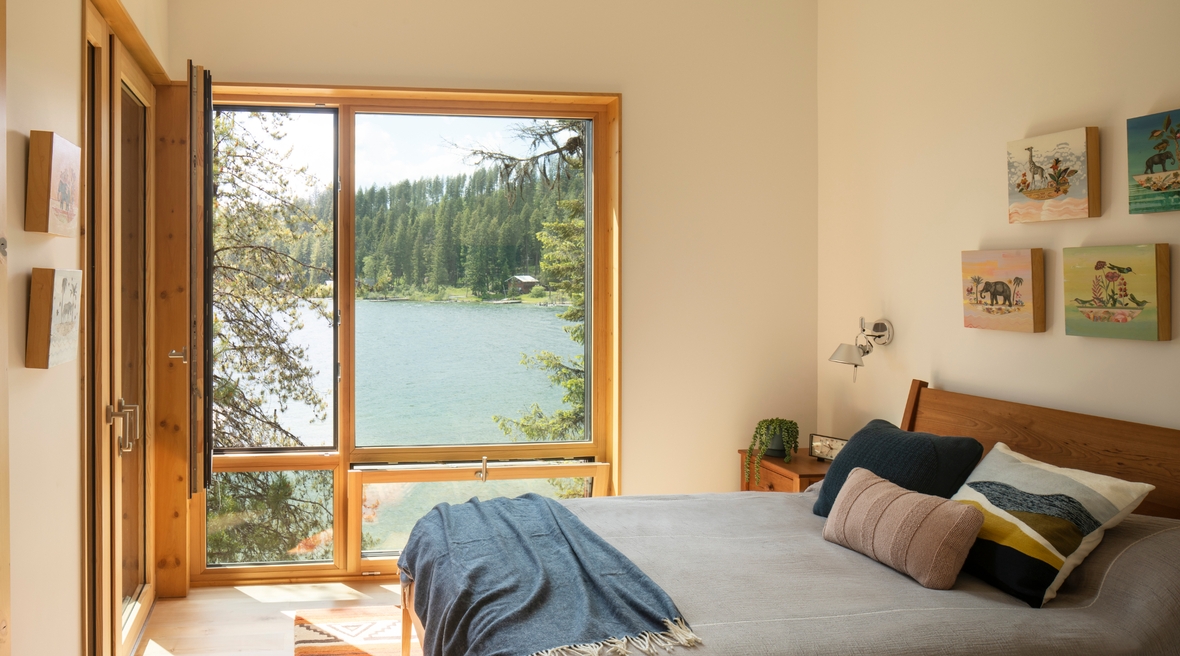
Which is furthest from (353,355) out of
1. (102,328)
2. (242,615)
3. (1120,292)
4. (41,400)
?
(1120,292)

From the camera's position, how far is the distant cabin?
158 inches

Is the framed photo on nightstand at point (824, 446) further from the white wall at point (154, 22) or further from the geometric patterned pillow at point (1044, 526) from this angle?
the white wall at point (154, 22)

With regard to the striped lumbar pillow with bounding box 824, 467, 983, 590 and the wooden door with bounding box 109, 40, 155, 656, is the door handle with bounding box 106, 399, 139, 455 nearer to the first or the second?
the wooden door with bounding box 109, 40, 155, 656

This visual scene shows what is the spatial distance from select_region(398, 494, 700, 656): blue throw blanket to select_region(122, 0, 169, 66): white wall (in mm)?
2053

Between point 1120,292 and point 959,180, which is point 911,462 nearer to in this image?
point 1120,292

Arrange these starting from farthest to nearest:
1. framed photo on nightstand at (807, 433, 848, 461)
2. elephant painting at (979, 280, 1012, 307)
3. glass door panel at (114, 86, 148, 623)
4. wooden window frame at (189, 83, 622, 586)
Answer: wooden window frame at (189, 83, 622, 586) → framed photo on nightstand at (807, 433, 848, 461) → glass door panel at (114, 86, 148, 623) → elephant painting at (979, 280, 1012, 307)

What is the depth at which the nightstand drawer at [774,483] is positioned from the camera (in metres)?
3.46

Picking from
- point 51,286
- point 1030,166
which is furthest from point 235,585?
point 1030,166

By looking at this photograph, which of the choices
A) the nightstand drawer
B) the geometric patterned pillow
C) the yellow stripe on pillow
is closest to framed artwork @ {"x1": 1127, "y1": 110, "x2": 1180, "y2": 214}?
the geometric patterned pillow

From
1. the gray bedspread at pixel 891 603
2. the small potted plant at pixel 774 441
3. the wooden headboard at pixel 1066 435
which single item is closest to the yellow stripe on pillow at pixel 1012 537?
the gray bedspread at pixel 891 603

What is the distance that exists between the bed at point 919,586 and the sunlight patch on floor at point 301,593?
1032mm

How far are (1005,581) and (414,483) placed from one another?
2.66m

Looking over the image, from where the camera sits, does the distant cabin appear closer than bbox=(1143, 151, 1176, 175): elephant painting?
No

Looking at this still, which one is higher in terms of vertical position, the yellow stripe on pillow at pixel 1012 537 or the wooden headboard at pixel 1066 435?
the wooden headboard at pixel 1066 435
